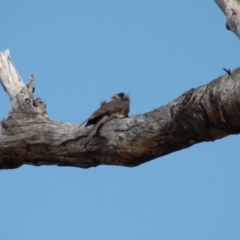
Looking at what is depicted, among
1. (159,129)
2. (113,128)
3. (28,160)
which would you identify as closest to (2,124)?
(28,160)

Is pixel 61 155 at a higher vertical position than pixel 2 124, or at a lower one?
lower

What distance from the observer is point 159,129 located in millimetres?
4383

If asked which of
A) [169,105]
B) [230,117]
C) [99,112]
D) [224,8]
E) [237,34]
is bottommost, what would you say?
[230,117]

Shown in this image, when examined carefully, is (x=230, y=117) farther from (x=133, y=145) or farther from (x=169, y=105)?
(x=133, y=145)

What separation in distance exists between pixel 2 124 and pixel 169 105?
1.89m

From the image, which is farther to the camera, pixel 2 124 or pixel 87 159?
pixel 2 124

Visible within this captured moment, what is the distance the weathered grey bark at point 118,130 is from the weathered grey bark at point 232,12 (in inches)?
60.8

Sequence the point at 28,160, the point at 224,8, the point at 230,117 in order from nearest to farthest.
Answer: the point at 230,117
the point at 28,160
the point at 224,8

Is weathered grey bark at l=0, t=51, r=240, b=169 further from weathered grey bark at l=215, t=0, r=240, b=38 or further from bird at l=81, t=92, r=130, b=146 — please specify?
weathered grey bark at l=215, t=0, r=240, b=38

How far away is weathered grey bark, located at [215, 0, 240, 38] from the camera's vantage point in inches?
224

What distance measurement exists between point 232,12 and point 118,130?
189cm

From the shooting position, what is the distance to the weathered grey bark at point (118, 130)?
393cm

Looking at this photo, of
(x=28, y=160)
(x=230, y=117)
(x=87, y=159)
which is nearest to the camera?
(x=230, y=117)

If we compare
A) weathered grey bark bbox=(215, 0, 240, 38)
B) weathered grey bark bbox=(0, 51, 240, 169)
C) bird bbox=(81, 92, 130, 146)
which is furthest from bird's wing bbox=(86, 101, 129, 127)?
weathered grey bark bbox=(215, 0, 240, 38)
